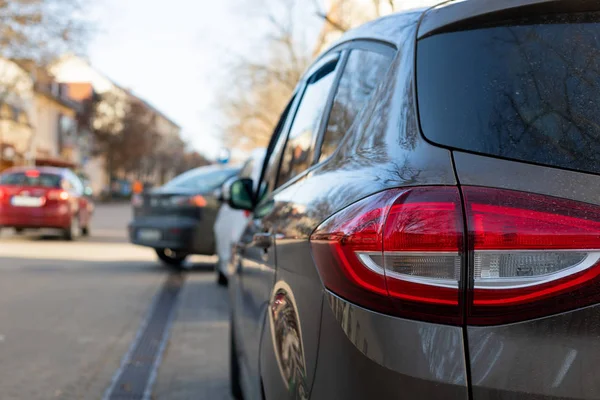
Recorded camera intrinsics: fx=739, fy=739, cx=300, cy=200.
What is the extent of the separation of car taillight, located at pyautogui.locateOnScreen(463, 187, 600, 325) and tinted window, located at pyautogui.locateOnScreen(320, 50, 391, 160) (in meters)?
0.74

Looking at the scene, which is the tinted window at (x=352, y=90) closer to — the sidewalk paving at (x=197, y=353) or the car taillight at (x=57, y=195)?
the sidewalk paving at (x=197, y=353)

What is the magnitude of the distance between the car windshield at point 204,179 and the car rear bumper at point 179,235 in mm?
555

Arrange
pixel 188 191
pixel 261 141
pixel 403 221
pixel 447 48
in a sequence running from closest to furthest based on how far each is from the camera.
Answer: pixel 403 221 → pixel 447 48 → pixel 188 191 → pixel 261 141

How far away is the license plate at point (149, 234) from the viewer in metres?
10.3

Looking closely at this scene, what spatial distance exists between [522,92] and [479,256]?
0.43 m

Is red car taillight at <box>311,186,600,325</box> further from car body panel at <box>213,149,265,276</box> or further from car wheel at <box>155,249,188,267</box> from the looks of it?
car wheel at <box>155,249,188,267</box>

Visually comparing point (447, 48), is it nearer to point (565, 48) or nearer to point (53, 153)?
point (565, 48)

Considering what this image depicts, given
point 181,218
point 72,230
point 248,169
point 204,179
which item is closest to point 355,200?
point 248,169

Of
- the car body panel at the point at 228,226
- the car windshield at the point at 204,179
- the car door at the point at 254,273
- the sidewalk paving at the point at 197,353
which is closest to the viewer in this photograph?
the car door at the point at 254,273

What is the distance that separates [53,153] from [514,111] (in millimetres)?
64993

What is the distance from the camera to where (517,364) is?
150 cm

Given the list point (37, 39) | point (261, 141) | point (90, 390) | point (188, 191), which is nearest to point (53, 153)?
point (261, 141)

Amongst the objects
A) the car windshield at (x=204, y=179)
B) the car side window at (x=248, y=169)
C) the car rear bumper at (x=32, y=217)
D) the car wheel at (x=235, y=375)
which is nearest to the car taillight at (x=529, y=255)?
the car wheel at (x=235, y=375)

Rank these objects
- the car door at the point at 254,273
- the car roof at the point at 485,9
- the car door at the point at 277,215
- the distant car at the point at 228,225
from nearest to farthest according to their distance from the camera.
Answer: the car roof at the point at 485,9 → the car door at the point at 277,215 → the car door at the point at 254,273 → the distant car at the point at 228,225
